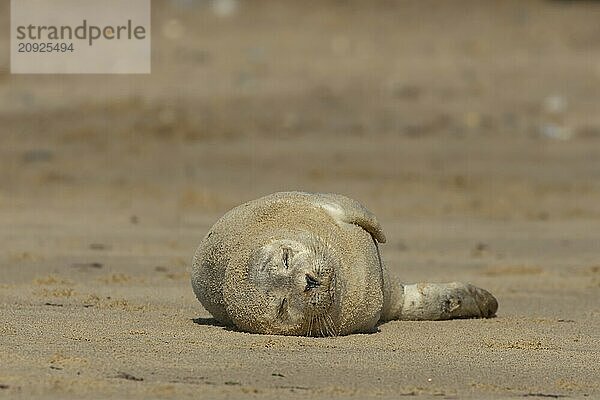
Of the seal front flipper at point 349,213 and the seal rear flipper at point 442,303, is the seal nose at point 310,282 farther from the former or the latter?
the seal rear flipper at point 442,303

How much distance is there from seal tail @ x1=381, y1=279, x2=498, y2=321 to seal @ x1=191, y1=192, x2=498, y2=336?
1.9 inches

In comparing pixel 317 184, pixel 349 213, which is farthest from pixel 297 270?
pixel 317 184

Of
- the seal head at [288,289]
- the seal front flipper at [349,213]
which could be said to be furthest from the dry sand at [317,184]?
the seal front flipper at [349,213]

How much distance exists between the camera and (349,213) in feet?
20.8

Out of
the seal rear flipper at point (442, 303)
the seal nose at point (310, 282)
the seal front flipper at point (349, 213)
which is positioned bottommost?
the seal rear flipper at point (442, 303)

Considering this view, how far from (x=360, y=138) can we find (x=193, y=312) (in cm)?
827

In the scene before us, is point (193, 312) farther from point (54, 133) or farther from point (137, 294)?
point (54, 133)

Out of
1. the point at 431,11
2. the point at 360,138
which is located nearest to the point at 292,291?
the point at 360,138

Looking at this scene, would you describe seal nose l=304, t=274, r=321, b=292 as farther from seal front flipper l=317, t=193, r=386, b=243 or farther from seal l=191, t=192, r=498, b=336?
seal front flipper l=317, t=193, r=386, b=243

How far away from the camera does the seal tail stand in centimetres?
680

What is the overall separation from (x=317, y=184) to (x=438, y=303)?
21.5ft

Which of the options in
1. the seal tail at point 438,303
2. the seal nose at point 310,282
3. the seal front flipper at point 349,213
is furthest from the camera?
the seal tail at point 438,303

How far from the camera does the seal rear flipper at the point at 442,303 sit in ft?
22.4

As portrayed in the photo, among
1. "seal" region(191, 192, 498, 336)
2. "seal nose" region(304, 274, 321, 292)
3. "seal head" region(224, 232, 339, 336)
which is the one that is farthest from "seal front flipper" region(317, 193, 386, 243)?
"seal nose" region(304, 274, 321, 292)
